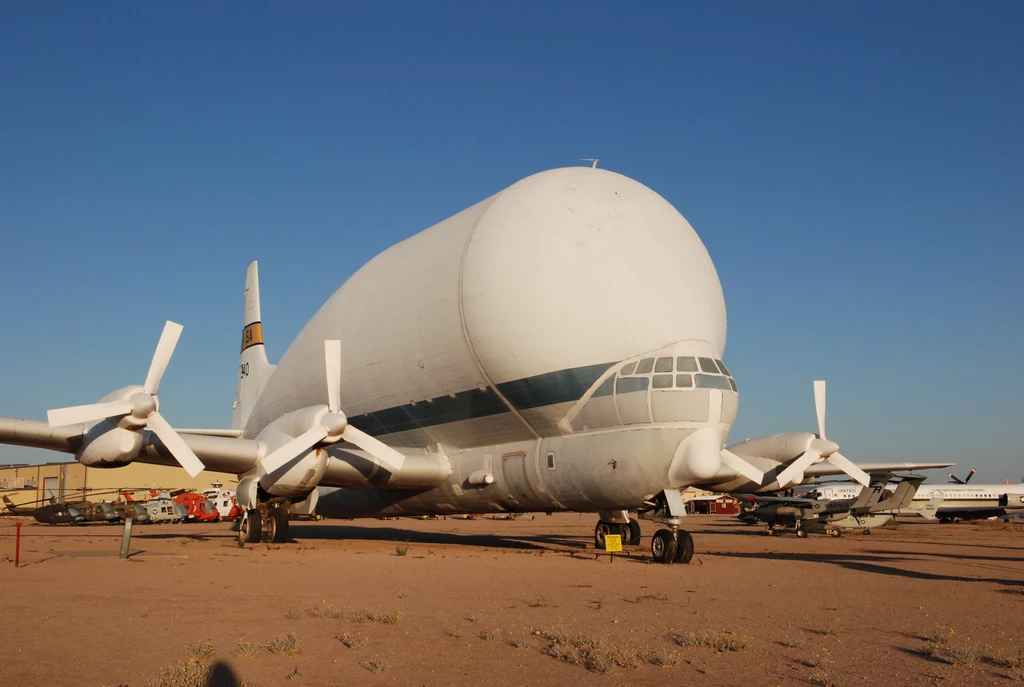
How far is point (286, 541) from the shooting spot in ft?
81.5

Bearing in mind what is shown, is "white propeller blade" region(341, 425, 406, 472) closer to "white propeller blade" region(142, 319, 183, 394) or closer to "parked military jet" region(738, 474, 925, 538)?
"white propeller blade" region(142, 319, 183, 394)

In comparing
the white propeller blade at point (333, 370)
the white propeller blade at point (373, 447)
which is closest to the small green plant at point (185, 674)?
the white propeller blade at point (373, 447)

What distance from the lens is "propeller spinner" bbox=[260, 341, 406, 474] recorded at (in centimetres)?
2097

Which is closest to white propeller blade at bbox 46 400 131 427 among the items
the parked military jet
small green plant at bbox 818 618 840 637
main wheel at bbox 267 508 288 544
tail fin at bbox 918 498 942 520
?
main wheel at bbox 267 508 288 544

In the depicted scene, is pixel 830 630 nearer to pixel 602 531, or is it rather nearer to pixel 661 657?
pixel 661 657

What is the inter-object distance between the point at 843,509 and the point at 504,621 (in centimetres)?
3048

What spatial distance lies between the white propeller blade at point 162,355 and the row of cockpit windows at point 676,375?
1070 cm

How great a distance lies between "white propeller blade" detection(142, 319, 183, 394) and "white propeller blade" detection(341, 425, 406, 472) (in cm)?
455

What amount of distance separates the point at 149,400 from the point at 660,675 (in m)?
15.4

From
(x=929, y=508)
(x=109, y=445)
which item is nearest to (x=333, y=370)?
(x=109, y=445)

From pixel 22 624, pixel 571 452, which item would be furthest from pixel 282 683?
pixel 571 452

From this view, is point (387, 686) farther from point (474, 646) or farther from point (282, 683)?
point (474, 646)

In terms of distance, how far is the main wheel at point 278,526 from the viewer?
24094 millimetres

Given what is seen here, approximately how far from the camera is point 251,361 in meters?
34.6
